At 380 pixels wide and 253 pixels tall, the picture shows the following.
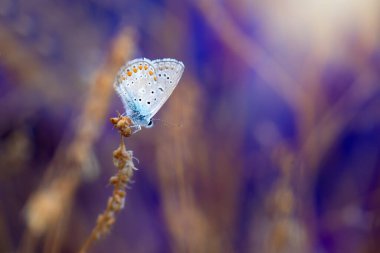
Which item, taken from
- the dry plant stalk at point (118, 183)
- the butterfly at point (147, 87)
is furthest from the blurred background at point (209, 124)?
the dry plant stalk at point (118, 183)

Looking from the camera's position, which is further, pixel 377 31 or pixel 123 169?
pixel 377 31

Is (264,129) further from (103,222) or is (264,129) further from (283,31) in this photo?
(103,222)

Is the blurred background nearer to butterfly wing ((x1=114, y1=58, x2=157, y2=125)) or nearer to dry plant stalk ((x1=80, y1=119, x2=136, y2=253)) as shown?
butterfly wing ((x1=114, y1=58, x2=157, y2=125))

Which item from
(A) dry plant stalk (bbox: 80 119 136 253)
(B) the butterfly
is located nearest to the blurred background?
(B) the butterfly

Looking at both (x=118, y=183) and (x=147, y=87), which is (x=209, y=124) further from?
(x=118, y=183)

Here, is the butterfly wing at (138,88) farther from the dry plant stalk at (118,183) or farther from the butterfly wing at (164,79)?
the dry plant stalk at (118,183)

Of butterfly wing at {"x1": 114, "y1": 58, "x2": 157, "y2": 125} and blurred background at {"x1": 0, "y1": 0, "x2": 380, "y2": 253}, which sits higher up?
blurred background at {"x1": 0, "y1": 0, "x2": 380, "y2": 253}

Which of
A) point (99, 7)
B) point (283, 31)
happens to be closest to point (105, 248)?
point (99, 7)

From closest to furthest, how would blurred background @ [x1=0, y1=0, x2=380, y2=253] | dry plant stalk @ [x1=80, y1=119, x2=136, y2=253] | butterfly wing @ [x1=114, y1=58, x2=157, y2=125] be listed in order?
dry plant stalk @ [x1=80, y1=119, x2=136, y2=253] < butterfly wing @ [x1=114, y1=58, x2=157, y2=125] < blurred background @ [x1=0, y1=0, x2=380, y2=253]
